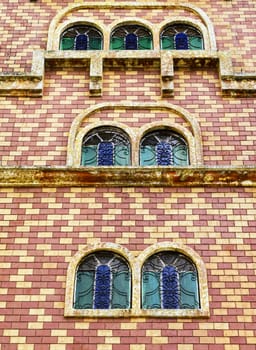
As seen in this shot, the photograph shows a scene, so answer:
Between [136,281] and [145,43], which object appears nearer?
[136,281]

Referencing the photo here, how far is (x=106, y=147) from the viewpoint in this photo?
10.3 metres

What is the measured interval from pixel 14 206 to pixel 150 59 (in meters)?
3.19

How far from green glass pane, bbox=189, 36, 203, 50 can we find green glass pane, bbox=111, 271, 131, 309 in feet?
13.9

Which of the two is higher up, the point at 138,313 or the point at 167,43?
the point at 167,43

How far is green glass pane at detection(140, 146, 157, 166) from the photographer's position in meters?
10.2

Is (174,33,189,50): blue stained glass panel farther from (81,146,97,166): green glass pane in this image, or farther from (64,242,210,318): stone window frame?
(64,242,210,318): stone window frame

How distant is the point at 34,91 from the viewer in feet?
35.7

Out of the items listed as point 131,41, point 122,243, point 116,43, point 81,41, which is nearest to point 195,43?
point 131,41

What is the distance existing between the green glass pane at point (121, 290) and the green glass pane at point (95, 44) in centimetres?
410

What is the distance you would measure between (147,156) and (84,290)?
7.29 feet

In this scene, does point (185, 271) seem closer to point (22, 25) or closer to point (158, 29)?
point (158, 29)

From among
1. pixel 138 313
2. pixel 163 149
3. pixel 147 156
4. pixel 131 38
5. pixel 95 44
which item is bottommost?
pixel 138 313

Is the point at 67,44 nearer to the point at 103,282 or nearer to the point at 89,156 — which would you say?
the point at 89,156

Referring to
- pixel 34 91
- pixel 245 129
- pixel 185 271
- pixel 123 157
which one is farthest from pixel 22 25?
pixel 185 271
